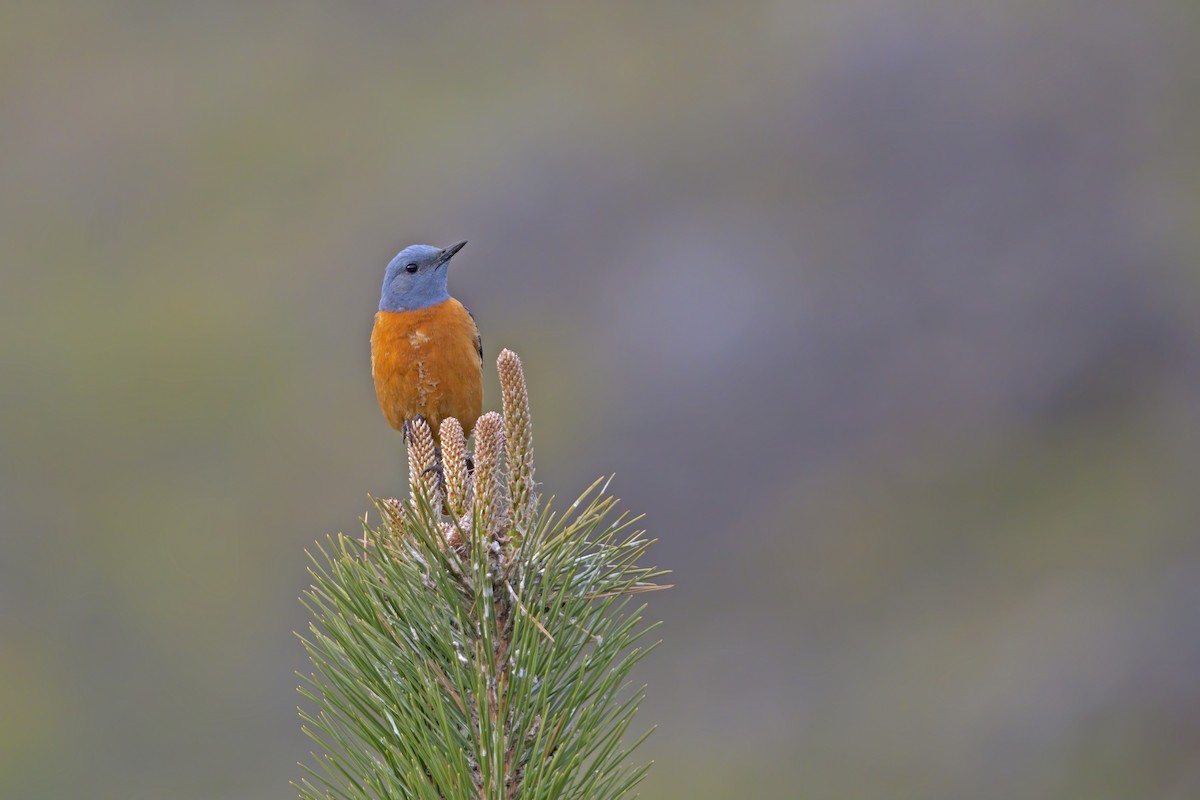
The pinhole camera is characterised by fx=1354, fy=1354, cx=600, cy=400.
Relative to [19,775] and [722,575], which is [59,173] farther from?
[722,575]

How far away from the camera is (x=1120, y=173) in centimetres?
4956

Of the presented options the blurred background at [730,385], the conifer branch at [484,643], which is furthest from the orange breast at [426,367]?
the blurred background at [730,385]

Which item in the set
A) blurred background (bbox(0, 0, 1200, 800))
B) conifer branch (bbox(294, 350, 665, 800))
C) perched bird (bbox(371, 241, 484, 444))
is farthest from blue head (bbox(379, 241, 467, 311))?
blurred background (bbox(0, 0, 1200, 800))

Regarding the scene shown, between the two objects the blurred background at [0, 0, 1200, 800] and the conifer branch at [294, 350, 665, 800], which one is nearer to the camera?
the conifer branch at [294, 350, 665, 800]

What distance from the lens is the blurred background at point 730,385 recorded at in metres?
40.3

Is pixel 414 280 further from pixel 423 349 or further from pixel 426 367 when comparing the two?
pixel 426 367

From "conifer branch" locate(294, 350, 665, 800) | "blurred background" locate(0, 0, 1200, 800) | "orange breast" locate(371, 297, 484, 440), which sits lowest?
"conifer branch" locate(294, 350, 665, 800)

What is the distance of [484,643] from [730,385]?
45369mm

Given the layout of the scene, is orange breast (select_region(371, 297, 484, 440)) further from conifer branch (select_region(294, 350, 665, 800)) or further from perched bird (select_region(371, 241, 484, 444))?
conifer branch (select_region(294, 350, 665, 800))

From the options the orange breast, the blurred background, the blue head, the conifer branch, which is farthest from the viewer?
the blurred background

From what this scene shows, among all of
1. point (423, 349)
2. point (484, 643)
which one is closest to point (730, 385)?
point (423, 349)

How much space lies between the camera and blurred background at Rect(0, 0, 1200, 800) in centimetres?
4028

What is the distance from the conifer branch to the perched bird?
14.9ft

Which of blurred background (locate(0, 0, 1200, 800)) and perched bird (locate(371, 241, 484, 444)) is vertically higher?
blurred background (locate(0, 0, 1200, 800))
